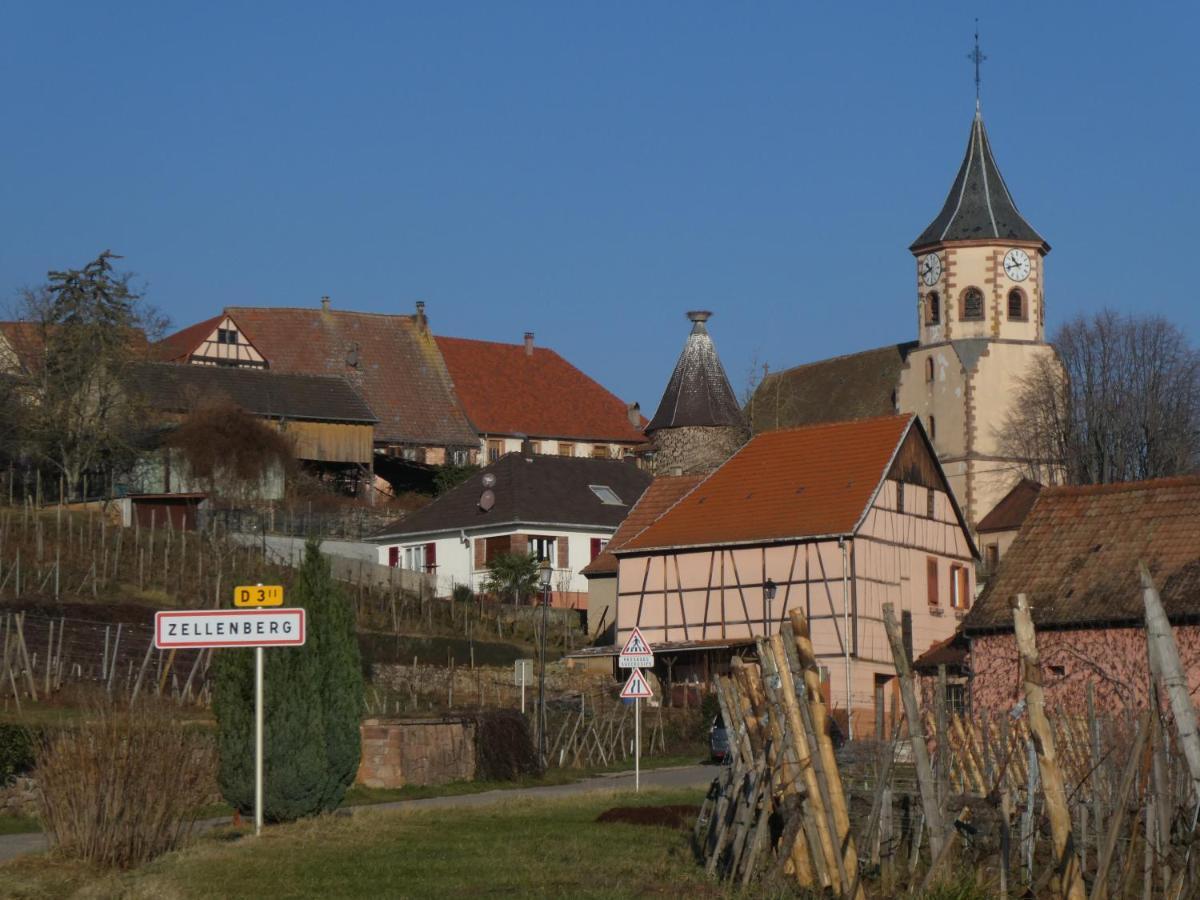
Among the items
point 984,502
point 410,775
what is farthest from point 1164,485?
point 984,502

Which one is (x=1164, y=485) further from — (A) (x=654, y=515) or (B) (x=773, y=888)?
(B) (x=773, y=888)

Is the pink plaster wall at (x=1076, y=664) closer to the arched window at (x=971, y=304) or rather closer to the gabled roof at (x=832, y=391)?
the arched window at (x=971, y=304)

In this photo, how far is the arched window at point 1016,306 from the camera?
271ft

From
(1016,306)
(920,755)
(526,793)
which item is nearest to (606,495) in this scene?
(1016,306)

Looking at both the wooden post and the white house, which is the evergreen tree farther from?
the white house

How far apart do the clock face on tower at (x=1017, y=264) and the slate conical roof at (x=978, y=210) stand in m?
0.61

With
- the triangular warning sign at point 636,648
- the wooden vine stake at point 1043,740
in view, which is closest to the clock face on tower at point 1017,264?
the triangular warning sign at point 636,648

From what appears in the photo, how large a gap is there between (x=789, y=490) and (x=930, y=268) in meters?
36.2

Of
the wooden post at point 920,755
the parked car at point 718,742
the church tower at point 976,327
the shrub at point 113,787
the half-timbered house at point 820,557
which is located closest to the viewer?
the wooden post at point 920,755

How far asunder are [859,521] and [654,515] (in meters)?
9.18

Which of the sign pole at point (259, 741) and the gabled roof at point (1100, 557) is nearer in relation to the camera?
the sign pole at point (259, 741)

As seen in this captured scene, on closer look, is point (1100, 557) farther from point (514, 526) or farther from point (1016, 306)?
point (1016, 306)

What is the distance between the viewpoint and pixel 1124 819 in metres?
13.8

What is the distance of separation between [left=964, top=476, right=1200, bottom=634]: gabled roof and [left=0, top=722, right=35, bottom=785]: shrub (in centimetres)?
1926
